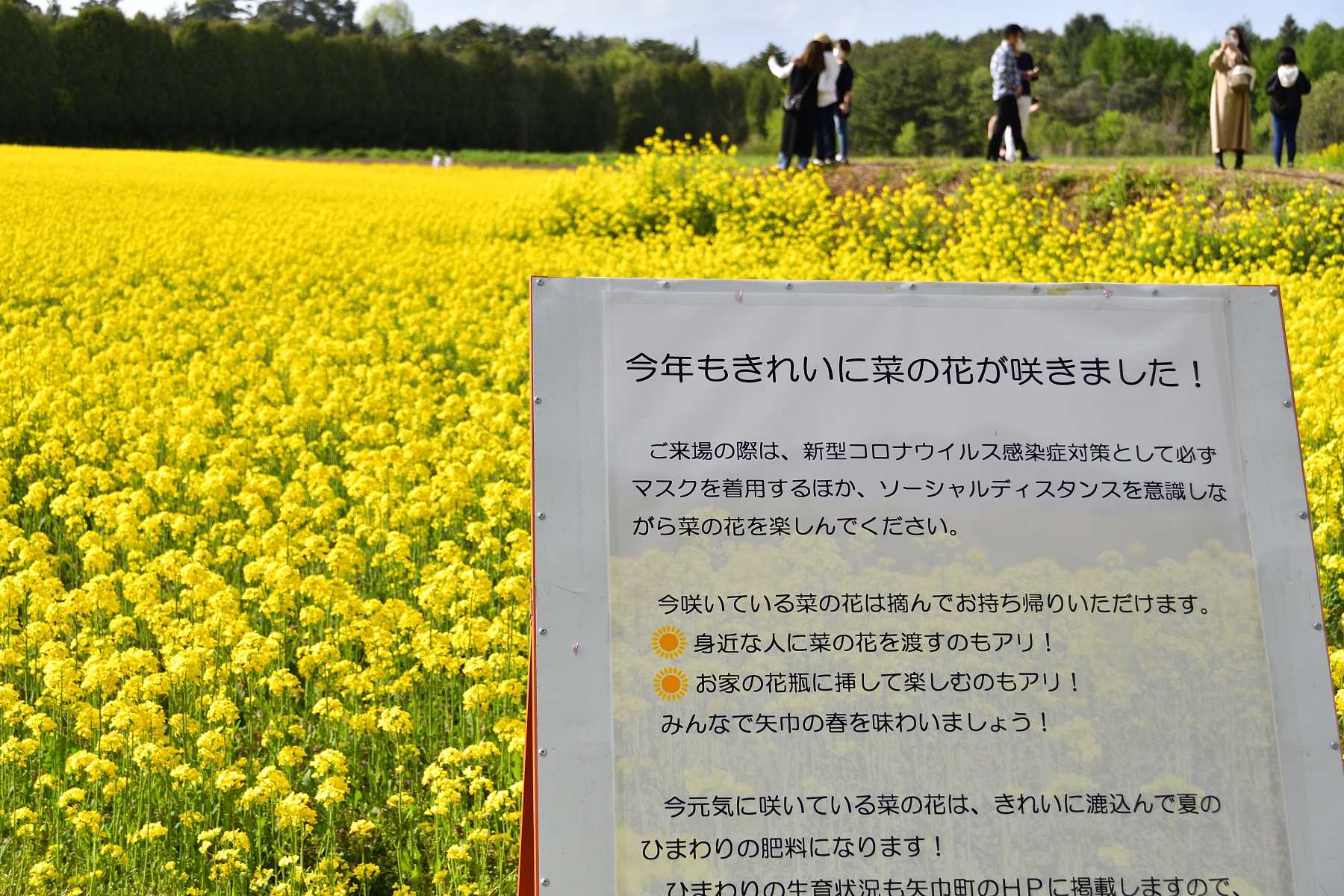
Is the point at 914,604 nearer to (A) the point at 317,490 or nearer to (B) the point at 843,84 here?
(A) the point at 317,490

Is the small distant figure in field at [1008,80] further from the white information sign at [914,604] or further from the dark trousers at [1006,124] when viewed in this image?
the white information sign at [914,604]

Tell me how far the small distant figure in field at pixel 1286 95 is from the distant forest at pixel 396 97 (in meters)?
20.6

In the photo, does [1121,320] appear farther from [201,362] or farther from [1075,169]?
[1075,169]

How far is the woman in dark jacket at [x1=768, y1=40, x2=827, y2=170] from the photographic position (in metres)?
15.0

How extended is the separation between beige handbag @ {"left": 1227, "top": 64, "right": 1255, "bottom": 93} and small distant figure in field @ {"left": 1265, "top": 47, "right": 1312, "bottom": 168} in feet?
0.82

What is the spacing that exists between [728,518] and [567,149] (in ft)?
131

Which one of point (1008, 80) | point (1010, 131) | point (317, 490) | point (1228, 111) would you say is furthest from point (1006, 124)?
point (317, 490)

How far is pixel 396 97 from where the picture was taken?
42.1 m

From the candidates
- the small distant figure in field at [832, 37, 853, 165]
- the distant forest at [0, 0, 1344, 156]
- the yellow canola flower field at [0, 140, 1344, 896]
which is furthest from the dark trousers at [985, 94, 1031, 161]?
the distant forest at [0, 0, 1344, 156]

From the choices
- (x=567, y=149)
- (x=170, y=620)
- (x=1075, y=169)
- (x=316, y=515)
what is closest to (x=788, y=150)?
(x=1075, y=169)

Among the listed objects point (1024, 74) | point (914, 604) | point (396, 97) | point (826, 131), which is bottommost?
point (914, 604)

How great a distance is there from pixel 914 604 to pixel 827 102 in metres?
13.5

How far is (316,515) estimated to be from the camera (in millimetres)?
5324

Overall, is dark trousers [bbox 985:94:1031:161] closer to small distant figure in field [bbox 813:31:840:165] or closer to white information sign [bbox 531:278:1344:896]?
small distant figure in field [bbox 813:31:840:165]
